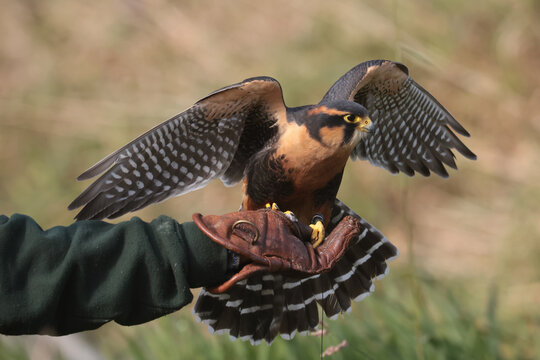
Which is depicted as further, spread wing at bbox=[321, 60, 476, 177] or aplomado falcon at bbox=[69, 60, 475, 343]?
spread wing at bbox=[321, 60, 476, 177]

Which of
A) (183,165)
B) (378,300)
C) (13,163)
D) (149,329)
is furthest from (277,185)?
(13,163)

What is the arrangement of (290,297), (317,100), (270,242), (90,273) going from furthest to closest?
1. (317,100)
2. (290,297)
3. (270,242)
4. (90,273)

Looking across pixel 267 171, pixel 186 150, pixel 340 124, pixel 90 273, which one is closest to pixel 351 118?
pixel 340 124

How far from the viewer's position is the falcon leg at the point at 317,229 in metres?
2.78

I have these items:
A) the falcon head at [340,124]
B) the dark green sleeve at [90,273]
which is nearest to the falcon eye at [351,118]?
the falcon head at [340,124]

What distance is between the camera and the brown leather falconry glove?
2.04m

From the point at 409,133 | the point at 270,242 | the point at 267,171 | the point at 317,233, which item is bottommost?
the point at 317,233

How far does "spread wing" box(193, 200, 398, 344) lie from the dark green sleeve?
0.61 meters

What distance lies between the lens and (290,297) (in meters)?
2.76

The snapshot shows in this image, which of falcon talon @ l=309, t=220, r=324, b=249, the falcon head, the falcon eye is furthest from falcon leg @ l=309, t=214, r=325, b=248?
the falcon eye

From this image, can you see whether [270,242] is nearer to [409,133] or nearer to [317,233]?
[317,233]

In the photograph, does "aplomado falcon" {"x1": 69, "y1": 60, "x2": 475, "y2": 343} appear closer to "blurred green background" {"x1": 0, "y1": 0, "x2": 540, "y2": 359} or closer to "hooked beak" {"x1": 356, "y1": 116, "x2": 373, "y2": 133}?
"hooked beak" {"x1": 356, "y1": 116, "x2": 373, "y2": 133}

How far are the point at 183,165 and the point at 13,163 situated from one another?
18.1ft

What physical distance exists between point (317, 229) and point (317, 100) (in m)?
3.25
